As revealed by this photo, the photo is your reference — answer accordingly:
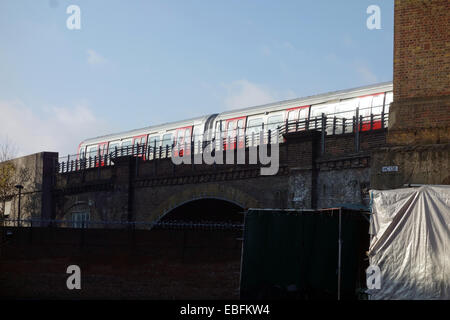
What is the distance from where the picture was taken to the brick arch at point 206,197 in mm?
33062

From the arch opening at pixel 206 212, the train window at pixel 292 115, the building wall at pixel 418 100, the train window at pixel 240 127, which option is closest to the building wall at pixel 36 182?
the arch opening at pixel 206 212

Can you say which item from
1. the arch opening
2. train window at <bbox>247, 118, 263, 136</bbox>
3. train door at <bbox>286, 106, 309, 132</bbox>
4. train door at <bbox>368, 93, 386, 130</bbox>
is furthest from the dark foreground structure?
train window at <bbox>247, 118, 263, 136</bbox>

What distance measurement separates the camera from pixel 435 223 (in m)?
17.4

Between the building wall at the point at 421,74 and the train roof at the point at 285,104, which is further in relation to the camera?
the train roof at the point at 285,104

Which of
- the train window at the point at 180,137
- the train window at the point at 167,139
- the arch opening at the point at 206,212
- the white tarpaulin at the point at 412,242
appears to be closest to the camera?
the white tarpaulin at the point at 412,242

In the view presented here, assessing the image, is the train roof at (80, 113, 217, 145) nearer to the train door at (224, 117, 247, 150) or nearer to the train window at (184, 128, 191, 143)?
the train window at (184, 128, 191, 143)

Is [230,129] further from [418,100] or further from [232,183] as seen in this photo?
[418,100]

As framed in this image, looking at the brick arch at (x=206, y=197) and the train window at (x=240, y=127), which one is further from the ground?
the train window at (x=240, y=127)

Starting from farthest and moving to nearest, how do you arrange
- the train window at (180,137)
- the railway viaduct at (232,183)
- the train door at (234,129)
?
1. the train window at (180,137)
2. the train door at (234,129)
3. the railway viaduct at (232,183)

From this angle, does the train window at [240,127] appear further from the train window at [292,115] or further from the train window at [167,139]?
the train window at [167,139]

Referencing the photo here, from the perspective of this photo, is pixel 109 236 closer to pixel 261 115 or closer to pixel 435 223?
A: pixel 435 223

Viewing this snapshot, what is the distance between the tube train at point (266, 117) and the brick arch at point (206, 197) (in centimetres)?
248

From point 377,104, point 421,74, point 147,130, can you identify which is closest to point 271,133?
point 377,104

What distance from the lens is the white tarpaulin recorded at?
680 inches
